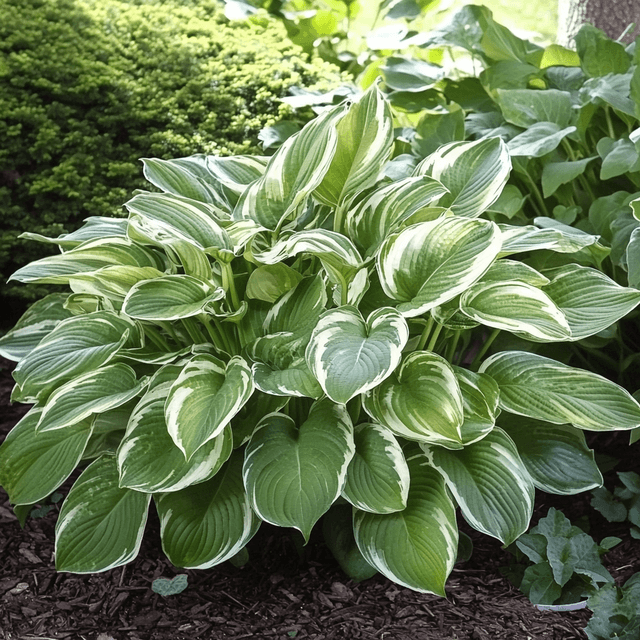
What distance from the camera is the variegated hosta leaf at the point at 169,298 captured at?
137cm

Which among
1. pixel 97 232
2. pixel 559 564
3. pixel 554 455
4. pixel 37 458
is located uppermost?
pixel 97 232

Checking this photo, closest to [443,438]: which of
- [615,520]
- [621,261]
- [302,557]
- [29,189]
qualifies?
[302,557]

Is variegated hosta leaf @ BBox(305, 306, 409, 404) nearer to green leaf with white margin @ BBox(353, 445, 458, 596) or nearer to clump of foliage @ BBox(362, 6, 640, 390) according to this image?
green leaf with white margin @ BBox(353, 445, 458, 596)

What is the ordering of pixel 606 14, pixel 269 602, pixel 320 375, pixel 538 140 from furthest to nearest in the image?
pixel 606 14 < pixel 538 140 < pixel 269 602 < pixel 320 375

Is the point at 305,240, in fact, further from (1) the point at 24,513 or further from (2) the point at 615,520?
(2) the point at 615,520

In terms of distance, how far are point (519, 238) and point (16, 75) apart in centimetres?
195

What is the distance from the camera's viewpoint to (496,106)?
2.60m

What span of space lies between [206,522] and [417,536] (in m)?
0.45

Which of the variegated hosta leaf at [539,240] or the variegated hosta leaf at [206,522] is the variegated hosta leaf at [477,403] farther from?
the variegated hosta leaf at [206,522]

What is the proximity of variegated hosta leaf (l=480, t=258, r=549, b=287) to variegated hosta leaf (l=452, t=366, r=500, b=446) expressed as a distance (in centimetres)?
22

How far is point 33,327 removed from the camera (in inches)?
73.3

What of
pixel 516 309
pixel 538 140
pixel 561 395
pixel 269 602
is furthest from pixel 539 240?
pixel 269 602

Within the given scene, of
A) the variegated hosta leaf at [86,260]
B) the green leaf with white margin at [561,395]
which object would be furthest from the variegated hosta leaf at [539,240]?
the variegated hosta leaf at [86,260]

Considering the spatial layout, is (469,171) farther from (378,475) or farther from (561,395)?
(378,475)
